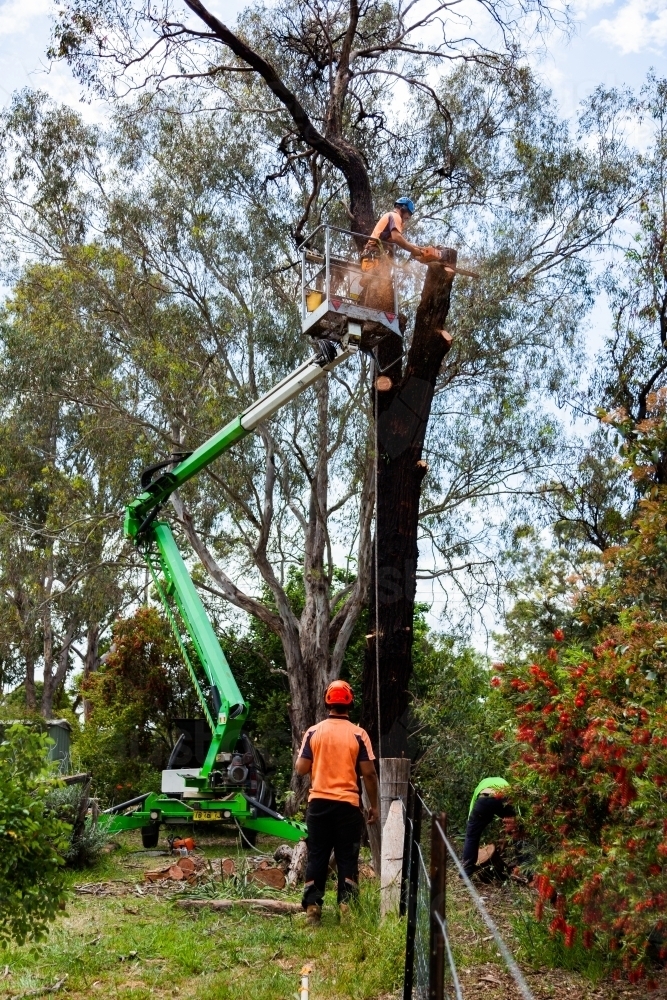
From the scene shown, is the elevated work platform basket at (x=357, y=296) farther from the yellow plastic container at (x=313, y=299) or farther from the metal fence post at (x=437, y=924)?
the metal fence post at (x=437, y=924)

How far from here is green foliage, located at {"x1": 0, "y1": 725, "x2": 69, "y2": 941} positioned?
16.8 ft

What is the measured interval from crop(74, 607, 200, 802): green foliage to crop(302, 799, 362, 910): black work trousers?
11201 millimetres

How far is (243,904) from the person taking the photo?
789 centimetres

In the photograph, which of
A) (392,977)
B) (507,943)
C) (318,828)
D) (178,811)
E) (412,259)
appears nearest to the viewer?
(392,977)

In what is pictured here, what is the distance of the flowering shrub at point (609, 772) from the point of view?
4.84 metres

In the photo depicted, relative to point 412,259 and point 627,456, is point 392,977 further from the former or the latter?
point 412,259

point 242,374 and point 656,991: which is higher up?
point 242,374

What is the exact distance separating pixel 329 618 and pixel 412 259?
7742 millimetres

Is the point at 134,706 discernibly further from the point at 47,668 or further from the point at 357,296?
the point at 47,668

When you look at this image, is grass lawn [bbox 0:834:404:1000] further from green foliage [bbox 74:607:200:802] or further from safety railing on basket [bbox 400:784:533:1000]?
green foliage [bbox 74:607:200:802]

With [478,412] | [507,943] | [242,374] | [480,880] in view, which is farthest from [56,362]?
[507,943]

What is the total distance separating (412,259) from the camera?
1087 centimetres

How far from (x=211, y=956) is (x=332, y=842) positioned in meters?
1.32

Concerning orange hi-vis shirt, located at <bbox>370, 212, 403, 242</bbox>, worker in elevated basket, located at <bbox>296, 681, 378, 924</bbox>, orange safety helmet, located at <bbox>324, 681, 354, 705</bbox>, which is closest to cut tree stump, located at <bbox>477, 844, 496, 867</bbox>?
worker in elevated basket, located at <bbox>296, 681, 378, 924</bbox>
